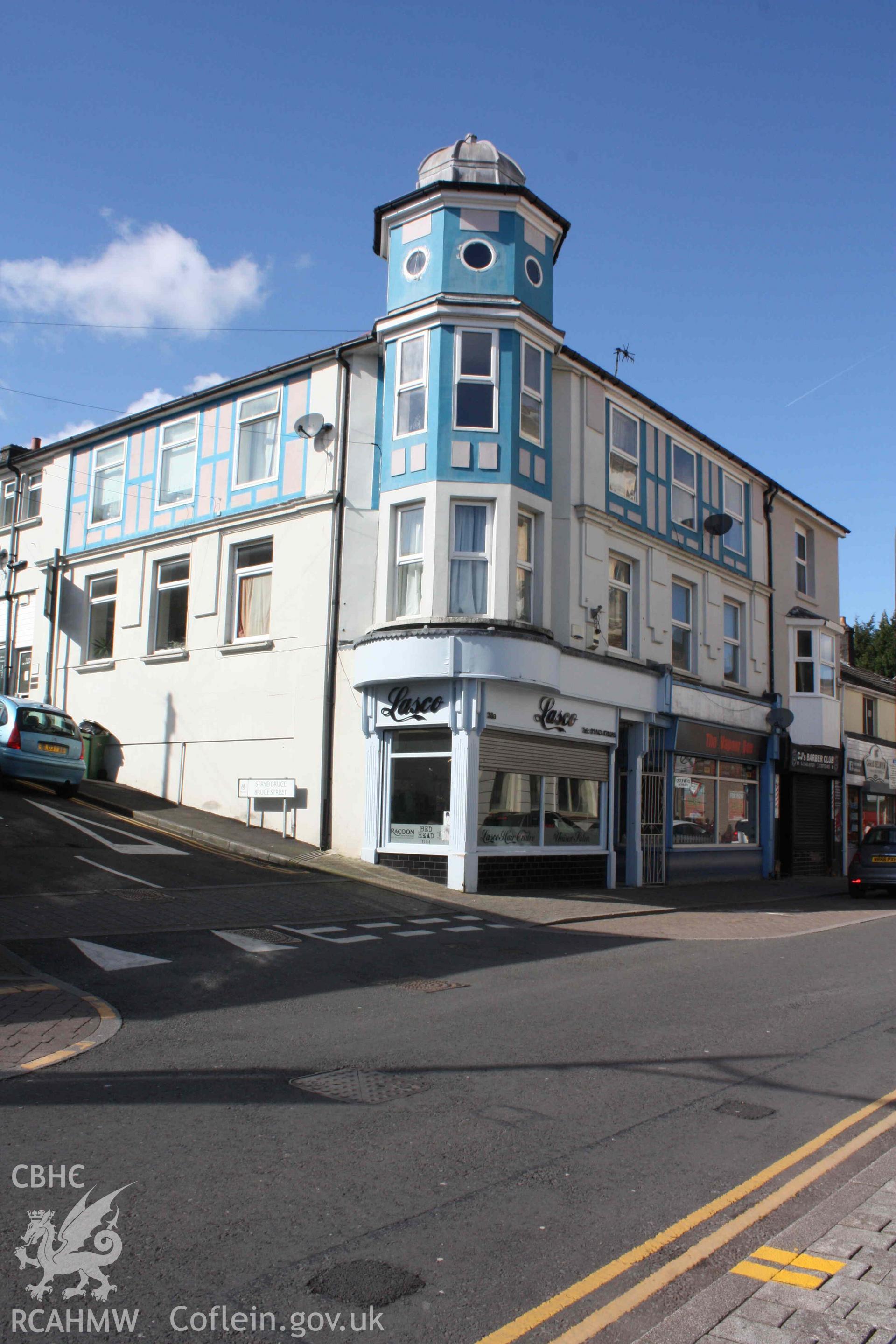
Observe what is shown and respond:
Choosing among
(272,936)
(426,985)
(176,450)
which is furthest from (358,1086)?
(176,450)

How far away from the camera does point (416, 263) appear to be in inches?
800

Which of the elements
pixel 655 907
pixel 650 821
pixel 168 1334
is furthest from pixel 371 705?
pixel 168 1334

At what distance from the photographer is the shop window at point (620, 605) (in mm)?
23031

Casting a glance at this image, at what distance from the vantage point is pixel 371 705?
1930 centimetres

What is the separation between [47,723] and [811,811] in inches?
812

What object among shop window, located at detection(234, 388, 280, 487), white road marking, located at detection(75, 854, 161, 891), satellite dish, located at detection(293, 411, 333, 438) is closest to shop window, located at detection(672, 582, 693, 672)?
satellite dish, located at detection(293, 411, 333, 438)

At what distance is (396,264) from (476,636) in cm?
789

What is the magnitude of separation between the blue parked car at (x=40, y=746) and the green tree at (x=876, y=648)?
44.1 meters

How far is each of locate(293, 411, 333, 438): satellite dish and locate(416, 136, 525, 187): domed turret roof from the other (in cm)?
496

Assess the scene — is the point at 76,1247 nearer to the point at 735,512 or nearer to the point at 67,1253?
the point at 67,1253

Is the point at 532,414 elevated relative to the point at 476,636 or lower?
elevated

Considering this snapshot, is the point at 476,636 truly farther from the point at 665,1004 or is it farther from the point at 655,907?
the point at 665,1004

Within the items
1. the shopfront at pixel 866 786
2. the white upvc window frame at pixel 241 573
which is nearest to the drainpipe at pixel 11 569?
the white upvc window frame at pixel 241 573

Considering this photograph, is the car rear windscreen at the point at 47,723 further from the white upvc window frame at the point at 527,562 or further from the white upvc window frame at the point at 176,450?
the white upvc window frame at the point at 527,562
